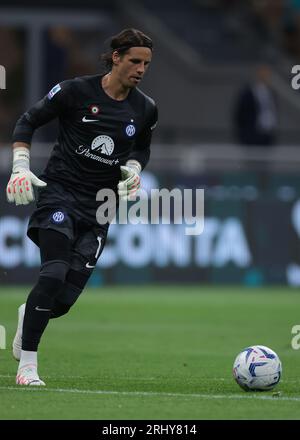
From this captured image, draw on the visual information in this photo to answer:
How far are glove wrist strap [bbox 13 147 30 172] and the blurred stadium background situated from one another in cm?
992

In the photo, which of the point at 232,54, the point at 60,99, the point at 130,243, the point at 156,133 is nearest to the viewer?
the point at 60,99

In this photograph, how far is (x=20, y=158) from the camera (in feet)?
30.1

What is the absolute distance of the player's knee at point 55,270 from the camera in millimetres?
8883

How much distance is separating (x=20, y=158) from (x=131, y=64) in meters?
1.05

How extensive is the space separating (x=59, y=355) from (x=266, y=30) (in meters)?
18.6

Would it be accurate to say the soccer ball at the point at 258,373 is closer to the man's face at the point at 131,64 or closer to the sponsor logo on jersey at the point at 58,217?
the sponsor logo on jersey at the point at 58,217

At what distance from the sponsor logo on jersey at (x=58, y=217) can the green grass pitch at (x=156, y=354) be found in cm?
117

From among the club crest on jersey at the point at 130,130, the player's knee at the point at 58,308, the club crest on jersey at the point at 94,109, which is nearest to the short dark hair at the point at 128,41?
the club crest on jersey at the point at 94,109

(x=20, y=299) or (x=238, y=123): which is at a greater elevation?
(x=238, y=123)

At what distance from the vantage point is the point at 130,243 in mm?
19828

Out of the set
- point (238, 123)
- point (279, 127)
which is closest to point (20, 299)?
point (238, 123)

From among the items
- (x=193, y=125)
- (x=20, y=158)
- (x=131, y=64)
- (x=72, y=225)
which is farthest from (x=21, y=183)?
(x=193, y=125)

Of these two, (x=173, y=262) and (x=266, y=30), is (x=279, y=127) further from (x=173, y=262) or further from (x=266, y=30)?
(x=173, y=262)

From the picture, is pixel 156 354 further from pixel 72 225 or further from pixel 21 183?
pixel 21 183
